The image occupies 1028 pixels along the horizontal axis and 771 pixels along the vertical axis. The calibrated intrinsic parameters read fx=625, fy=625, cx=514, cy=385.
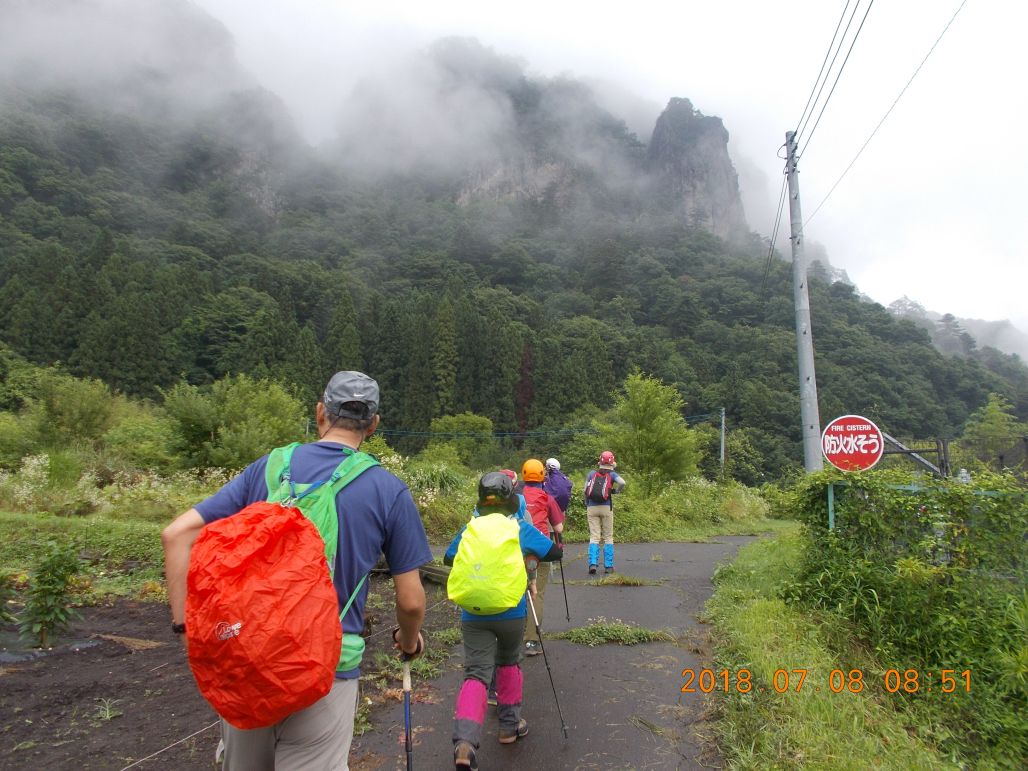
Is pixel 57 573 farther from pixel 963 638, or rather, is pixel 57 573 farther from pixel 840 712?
pixel 963 638

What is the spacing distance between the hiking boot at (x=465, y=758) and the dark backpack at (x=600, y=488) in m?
5.95

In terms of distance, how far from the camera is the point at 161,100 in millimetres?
133500

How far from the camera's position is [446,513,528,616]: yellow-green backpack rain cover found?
343 cm

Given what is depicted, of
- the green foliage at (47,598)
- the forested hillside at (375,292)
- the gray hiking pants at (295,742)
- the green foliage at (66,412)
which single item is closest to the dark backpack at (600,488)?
the green foliage at (47,598)

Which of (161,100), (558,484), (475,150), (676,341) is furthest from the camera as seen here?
(475,150)

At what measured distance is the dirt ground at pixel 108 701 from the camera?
3.50m

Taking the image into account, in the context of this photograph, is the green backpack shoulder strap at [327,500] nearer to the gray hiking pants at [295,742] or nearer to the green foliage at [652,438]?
the gray hiking pants at [295,742]

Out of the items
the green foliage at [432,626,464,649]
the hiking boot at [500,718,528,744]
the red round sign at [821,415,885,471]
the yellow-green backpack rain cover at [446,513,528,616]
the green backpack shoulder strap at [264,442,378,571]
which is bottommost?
the green foliage at [432,626,464,649]

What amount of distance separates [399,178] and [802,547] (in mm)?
152419

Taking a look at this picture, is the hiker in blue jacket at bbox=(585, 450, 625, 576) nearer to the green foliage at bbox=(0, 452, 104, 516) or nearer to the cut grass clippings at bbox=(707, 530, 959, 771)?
the cut grass clippings at bbox=(707, 530, 959, 771)

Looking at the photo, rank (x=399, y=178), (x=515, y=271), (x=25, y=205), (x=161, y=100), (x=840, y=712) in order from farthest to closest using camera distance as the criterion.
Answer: (x=399, y=178) → (x=161, y=100) → (x=515, y=271) → (x=25, y=205) → (x=840, y=712)

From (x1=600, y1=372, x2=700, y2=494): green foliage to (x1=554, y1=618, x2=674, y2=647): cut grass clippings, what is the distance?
16.2m

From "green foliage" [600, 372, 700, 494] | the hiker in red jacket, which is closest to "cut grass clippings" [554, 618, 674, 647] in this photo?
the hiker in red jacket

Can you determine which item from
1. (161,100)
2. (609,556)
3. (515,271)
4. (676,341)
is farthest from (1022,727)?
(161,100)
